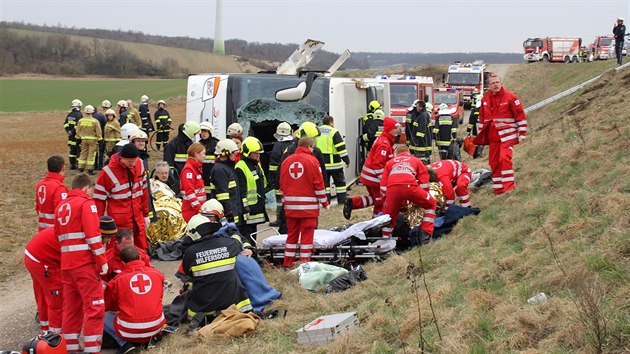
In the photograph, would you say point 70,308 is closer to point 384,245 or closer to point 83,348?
point 83,348

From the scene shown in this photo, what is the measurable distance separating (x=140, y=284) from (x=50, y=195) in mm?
1633

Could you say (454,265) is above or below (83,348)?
above

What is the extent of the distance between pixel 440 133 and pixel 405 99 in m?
8.12

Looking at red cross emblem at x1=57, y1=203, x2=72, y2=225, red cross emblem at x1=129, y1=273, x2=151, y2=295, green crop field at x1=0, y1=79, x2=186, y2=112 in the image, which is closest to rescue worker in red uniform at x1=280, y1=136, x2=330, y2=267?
red cross emblem at x1=129, y1=273, x2=151, y2=295

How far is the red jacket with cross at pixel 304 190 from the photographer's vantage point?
27.5 feet

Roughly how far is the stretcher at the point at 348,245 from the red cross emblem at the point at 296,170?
0.84 meters

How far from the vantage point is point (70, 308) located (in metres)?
6.07

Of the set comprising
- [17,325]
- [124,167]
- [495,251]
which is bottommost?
[17,325]

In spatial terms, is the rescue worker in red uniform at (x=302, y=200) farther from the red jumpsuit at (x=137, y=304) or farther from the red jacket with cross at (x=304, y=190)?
the red jumpsuit at (x=137, y=304)

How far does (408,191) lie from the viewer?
8.59 metres

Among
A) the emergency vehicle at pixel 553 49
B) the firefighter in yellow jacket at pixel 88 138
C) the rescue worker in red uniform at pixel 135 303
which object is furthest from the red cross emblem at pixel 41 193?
the emergency vehicle at pixel 553 49

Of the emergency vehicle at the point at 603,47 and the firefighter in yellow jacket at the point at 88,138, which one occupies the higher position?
the emergency vehicle at the point at 603,47

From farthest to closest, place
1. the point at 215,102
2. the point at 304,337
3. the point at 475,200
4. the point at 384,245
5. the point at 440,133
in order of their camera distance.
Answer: the point at 440,133 < the point at 215,102 < the point at 475,200 < the point at 384,245 < the point at 304,337

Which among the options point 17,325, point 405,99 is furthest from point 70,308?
point 405,99
